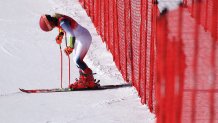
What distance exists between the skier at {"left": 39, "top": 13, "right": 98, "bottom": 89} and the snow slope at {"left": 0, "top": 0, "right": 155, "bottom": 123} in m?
0.19

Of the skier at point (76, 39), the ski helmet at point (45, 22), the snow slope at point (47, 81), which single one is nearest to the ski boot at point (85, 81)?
the skier at point (76, 39)

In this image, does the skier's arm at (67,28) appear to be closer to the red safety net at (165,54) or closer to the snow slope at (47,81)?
the snow slope at (47,81)

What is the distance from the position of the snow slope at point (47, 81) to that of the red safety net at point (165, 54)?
10.1 inches

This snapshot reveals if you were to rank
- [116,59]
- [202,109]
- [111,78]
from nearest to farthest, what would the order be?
[202,109] < [111,78] < [116,59]

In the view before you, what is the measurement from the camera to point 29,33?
1120 cm

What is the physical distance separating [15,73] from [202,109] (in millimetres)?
3505

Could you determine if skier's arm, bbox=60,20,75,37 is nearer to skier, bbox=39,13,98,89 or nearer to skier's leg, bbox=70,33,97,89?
skier, bbox=39,13,98,89

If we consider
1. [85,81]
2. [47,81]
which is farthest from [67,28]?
[47,81]

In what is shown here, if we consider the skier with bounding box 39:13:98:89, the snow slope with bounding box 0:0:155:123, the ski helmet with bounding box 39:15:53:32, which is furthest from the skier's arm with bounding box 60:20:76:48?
the snow slope with bounding box 0:0:155:123

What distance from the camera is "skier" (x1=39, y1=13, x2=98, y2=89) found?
7.83 metres

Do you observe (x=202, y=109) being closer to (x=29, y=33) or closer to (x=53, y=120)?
(x=53, y=120)

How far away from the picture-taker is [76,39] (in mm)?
8164

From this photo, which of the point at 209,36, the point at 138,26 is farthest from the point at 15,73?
the point at 209,36

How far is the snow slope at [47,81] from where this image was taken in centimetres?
704
